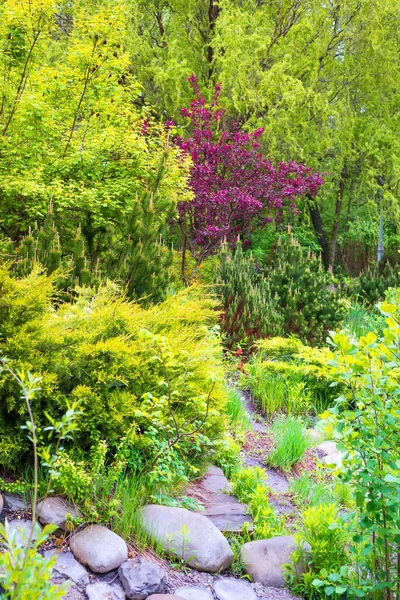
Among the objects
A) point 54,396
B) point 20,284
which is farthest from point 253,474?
point 20,284

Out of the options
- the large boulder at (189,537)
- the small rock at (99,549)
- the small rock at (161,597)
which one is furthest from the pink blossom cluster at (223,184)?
the small rock at (161,597)

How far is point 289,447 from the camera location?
405cm

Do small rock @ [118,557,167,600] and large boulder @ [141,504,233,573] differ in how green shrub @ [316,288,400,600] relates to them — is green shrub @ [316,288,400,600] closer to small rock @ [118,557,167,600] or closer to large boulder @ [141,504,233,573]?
large boulder @ [141,504,233,573]

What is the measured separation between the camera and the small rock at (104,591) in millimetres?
2371

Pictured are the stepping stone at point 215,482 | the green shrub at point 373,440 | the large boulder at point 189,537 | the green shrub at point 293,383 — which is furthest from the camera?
the green shrub at point 293,383

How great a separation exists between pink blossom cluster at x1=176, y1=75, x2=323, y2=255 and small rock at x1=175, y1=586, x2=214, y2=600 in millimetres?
6730

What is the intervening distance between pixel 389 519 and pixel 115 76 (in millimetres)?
6974

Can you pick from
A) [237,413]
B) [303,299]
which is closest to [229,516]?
[237,413]

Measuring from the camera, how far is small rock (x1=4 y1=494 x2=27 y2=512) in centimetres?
267

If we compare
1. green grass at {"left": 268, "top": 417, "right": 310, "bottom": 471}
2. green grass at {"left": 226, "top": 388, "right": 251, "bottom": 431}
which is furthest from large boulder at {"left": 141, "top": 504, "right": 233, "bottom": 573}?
green grass at {"left": 226, "top": 388, "right": 251, "bottom": 431}

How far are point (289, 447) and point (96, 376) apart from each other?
1698mm

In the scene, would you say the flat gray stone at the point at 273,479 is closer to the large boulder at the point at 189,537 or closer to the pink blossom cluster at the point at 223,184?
the large boulder at the point at 189,537

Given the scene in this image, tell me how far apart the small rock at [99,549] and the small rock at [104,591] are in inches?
3.0

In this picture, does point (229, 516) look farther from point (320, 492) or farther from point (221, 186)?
point (221, 186)
